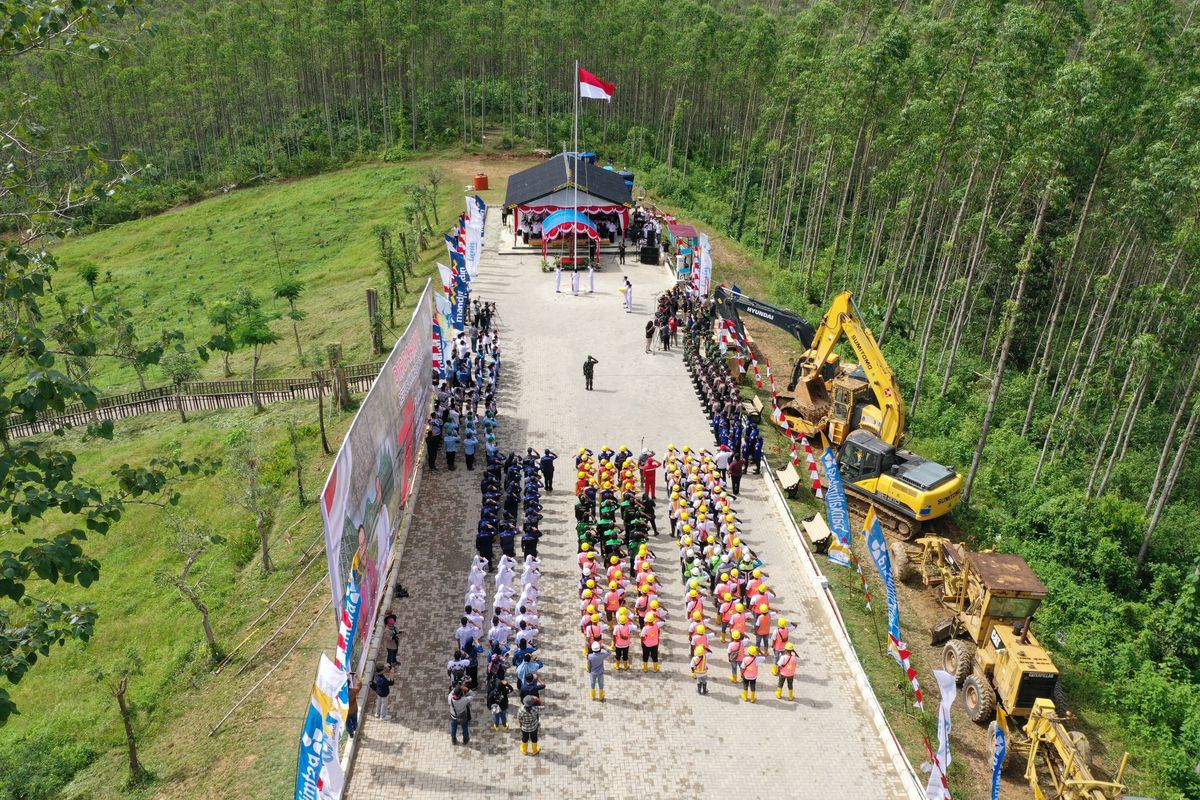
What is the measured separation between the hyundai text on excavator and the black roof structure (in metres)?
17.0

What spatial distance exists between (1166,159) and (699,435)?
1534cm

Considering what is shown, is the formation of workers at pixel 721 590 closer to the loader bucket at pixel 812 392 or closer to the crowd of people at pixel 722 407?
the crowd of people at pixel 722 407

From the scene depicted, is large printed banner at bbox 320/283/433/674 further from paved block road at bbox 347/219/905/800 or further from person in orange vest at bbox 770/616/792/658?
person in orange vest at bbox 770/616/792/658

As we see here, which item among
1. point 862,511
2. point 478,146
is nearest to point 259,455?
point 862,511

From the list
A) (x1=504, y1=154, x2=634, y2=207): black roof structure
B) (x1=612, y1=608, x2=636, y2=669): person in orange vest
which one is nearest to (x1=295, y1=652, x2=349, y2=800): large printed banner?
(x1=612, y1=608, x2=636, y2=669): person in orange vest

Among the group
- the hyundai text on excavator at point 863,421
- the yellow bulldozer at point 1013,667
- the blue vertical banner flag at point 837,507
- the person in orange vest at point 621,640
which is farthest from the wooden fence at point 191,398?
the yellow bulldozer at point 1013,667

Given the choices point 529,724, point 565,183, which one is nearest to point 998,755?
point 529,724

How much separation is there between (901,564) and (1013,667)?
5.02 m

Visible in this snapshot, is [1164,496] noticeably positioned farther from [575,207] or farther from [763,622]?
[575,207]

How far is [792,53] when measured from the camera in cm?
4488

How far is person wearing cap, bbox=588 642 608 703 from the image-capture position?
15438 mm

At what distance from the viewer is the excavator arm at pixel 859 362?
23062mm

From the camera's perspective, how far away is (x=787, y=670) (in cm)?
1581

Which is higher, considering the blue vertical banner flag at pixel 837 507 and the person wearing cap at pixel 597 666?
the blue vertical banner flag at pixel 837 507
